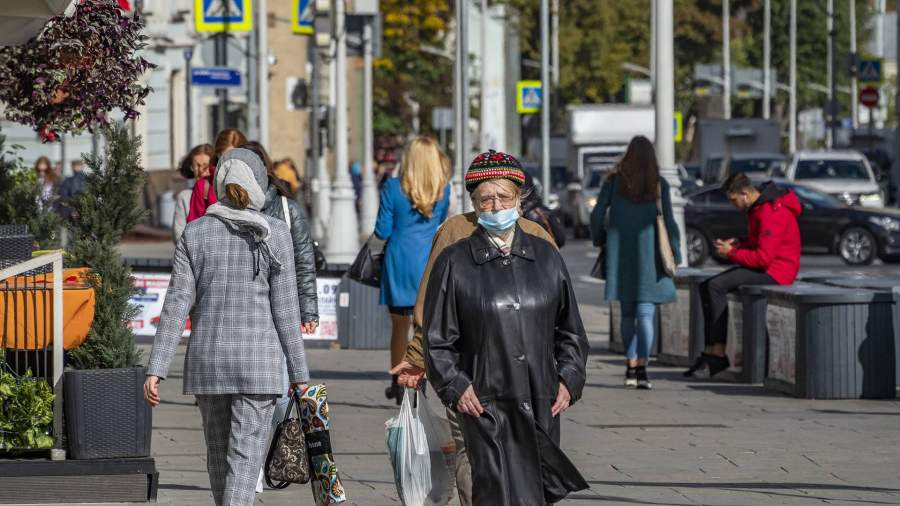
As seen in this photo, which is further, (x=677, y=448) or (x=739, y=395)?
(x=739, y=395)

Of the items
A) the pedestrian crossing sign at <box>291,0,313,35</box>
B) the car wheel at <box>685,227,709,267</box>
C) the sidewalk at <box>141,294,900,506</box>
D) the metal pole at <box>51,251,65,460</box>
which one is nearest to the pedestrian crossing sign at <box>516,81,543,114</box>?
the pedestrian crossing sign at <box>291,0,313,35</box>

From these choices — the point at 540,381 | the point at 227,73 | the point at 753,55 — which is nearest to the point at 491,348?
the point at 540,381

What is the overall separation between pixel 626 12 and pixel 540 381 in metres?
79.5

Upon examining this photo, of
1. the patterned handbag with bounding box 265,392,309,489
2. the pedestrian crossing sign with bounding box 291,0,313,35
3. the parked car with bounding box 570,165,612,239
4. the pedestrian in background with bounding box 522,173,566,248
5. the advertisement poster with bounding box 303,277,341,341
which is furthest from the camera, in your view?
the parked car with bounding box 570,165,612,239

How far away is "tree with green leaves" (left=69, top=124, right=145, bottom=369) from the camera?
856cm

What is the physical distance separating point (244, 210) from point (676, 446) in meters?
3.94

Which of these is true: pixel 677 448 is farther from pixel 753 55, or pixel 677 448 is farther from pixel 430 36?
pixel 753 55

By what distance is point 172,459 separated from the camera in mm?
9820

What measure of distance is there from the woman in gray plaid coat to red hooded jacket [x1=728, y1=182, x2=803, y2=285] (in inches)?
259

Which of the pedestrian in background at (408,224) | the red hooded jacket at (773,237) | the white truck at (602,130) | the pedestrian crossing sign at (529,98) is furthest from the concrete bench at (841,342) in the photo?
the white truck at (602,130)

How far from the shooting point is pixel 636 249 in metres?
12.5

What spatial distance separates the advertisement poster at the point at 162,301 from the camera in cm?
1631

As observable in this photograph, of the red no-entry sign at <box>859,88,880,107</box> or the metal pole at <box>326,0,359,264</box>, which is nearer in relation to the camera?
the metal pole at <box>326,0,359,264</box>

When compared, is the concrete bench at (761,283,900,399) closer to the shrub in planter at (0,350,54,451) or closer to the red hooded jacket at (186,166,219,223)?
the red hooded jacket at (186,166,219,223)
